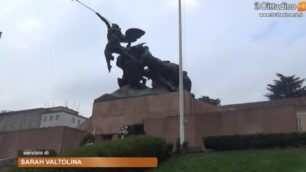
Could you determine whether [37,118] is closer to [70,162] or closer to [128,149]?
[128,149]

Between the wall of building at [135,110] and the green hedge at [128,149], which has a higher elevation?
the wall of building at [135,110]

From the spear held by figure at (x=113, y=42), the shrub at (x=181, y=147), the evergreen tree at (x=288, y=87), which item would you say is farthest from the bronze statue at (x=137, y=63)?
the evergreen tree at (x=288, y=87)

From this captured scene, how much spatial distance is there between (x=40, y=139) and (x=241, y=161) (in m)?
10.2

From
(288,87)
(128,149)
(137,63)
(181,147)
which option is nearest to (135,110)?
(137,63)

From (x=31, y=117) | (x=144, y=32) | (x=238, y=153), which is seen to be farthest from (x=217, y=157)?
(x=31, y=117)

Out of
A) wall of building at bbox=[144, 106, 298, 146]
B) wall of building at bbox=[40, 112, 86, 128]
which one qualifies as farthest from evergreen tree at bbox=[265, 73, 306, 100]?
wall of building at bbox=[144, 106, 298, 146]

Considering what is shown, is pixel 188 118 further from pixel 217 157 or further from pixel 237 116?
pixel 217 157

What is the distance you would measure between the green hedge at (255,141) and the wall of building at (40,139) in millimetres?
6703

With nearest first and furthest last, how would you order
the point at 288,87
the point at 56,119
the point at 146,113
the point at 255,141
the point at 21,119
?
1. the point at 255,141
2. the point at 146,113
3. the point at 288,87
4. the point at 21,119
5. the point at 56,119

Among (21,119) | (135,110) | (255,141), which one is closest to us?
(255,141)

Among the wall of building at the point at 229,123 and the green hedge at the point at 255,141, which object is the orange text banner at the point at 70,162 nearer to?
the green hedge at the point at 255,141

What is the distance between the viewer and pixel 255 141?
13242 mm

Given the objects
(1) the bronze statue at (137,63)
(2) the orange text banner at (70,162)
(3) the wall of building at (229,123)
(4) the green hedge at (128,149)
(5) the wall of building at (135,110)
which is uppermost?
(1) the bronze statue at (137,63)

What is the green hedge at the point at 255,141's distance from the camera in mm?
12875
